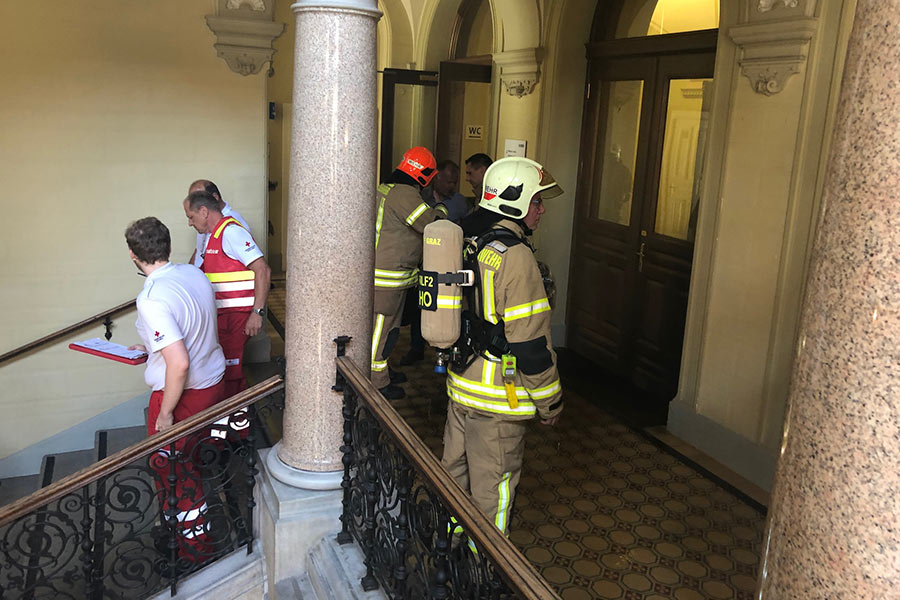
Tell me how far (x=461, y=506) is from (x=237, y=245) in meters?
3.30

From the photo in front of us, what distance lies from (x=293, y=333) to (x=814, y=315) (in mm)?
2813

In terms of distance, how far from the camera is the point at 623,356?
7.27m

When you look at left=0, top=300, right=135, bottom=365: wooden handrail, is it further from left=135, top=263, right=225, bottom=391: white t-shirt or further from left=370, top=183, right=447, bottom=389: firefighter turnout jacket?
left=135, top=263, right=225, bottom=391: white t-shirt

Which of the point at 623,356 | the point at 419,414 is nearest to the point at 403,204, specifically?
the point at 419,414

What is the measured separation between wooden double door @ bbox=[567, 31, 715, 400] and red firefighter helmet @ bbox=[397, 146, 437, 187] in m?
2.21

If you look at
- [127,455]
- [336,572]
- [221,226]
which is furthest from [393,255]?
[336,572]

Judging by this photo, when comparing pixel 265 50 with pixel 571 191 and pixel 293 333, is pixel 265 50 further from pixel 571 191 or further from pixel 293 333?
pixel 293 333

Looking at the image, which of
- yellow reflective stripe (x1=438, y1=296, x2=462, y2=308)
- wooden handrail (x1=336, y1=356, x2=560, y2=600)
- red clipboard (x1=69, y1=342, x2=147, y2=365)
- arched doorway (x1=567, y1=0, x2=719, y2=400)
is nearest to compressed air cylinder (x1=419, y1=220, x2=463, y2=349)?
yellow reflective stripe (x1=438, y1=296, x2=462, y2=308)

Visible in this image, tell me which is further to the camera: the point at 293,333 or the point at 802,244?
the point at 802,244

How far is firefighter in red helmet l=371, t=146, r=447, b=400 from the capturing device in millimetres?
5766

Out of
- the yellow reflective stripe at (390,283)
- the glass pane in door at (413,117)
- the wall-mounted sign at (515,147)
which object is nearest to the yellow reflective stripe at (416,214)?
the yellow reflective stripe at (390,283)

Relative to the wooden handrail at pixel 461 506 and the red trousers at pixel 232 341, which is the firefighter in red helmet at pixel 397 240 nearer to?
the red trousers at pixel 232 341

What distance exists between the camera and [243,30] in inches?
271

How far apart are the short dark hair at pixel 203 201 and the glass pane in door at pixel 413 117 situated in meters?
5.72
